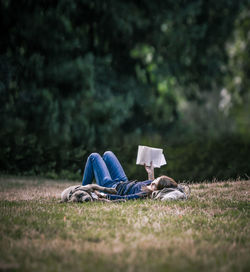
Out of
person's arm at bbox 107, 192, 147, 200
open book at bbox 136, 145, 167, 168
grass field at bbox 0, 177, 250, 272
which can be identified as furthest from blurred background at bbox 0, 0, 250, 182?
grass field at bbox 0, 177, 250, 272

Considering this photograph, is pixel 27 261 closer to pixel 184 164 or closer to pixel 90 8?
pixel 184 164

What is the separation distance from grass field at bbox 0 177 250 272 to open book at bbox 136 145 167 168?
75 centimetres

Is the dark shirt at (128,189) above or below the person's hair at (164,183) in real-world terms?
below

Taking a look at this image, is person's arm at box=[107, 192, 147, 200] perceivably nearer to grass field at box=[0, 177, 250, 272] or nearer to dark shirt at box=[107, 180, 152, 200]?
dark shirt at box=[107, 180, 152, 200]

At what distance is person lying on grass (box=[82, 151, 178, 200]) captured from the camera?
230 inches

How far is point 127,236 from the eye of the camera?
358 centimetres

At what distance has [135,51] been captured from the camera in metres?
19.0

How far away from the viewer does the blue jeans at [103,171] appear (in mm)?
6203

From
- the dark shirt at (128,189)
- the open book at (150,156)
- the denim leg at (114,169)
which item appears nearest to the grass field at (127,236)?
the dark shirt at (128,189)

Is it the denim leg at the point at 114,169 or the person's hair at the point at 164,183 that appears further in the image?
the denim leg at the point at 114,169

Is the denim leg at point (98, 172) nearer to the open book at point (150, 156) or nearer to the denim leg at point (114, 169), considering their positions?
the denim leg at point (114, 169)

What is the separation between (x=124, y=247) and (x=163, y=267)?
0.53 meters

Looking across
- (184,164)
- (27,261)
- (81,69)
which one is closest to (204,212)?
(27,261)

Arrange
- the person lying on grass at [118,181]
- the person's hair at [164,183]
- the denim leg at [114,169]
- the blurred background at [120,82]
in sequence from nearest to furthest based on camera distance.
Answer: the person's hair at [164,183] → the person lying on grass at [118,181] → the denim leg at [114,169] → the blurred background at [120,82]
